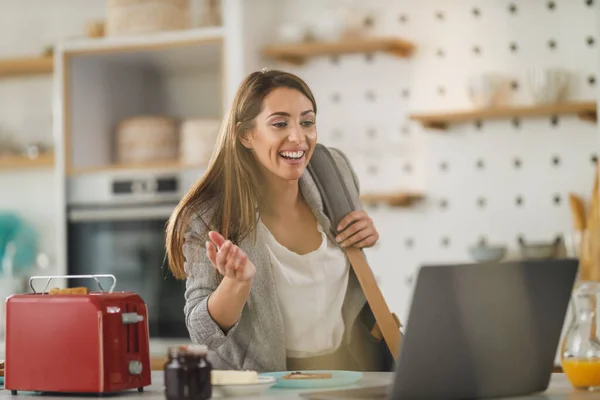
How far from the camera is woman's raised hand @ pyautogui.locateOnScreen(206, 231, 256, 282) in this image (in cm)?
176

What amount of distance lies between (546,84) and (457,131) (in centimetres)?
46

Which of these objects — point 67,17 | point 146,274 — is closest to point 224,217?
point 146,274

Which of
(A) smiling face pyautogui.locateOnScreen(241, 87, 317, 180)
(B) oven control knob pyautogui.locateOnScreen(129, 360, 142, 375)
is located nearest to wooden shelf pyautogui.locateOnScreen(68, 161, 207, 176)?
(A) smiling face pyautogui.locateOnScreen(241, 87, 317, 180)

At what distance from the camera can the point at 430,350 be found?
153 cm

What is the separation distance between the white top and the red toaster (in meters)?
0.48

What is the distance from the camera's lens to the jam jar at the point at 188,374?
61.6 inches

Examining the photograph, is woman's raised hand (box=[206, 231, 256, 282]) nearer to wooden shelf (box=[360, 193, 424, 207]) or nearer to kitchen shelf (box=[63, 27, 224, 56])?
wooden shelf (box=[360, 193, 424, 207])

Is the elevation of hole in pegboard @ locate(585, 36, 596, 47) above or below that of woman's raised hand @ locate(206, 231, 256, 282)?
above

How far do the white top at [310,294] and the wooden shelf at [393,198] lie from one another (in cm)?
183

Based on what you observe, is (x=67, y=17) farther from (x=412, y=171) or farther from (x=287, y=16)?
(x=412, y=171)

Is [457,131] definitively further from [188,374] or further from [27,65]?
[188,374]

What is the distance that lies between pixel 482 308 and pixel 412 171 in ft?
9.11

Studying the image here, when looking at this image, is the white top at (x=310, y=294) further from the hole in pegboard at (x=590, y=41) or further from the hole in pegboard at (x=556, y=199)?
the hole in pegboard at (x=590, y=41)

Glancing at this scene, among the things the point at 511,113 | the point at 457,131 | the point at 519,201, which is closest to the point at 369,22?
the point at 457,131
